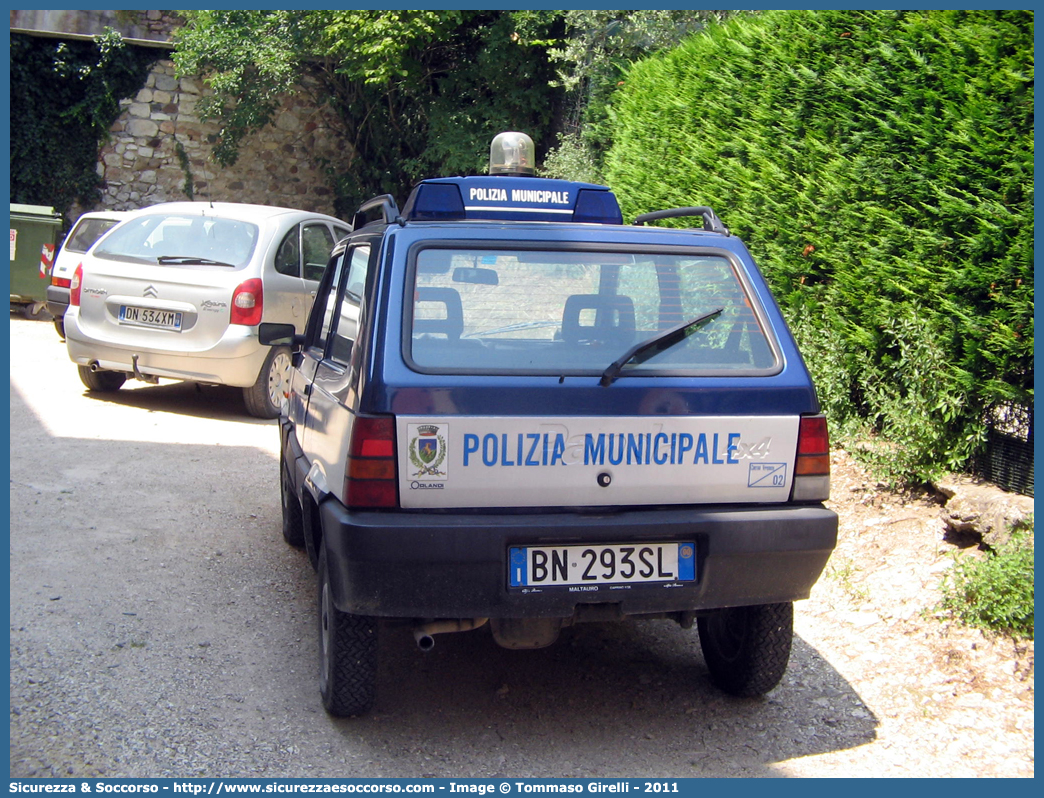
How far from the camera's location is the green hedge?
195 inches

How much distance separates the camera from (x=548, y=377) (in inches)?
127

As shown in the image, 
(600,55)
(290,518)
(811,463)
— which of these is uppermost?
(600,55)

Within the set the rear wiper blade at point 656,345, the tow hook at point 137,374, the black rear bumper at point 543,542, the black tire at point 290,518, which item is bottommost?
the black tire at point 290,518

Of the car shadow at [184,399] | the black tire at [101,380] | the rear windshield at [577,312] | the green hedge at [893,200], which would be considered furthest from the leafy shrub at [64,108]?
the rear windshield at [577,312]

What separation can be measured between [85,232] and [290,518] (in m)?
8.07

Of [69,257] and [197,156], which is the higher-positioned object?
[197,156]

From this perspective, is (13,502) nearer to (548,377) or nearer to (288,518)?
(288,518)

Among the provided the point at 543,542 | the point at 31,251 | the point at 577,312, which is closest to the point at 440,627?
the point at 543,542

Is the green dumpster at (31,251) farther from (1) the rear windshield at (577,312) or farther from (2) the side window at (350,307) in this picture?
(1) the rear windshield at (577,312)

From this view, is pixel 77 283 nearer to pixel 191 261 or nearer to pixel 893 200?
pixel 191 261

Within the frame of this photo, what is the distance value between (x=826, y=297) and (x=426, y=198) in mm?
3691

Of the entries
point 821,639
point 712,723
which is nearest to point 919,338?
point 821,639

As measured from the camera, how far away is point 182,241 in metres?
8.63

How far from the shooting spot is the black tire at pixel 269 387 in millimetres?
8641
